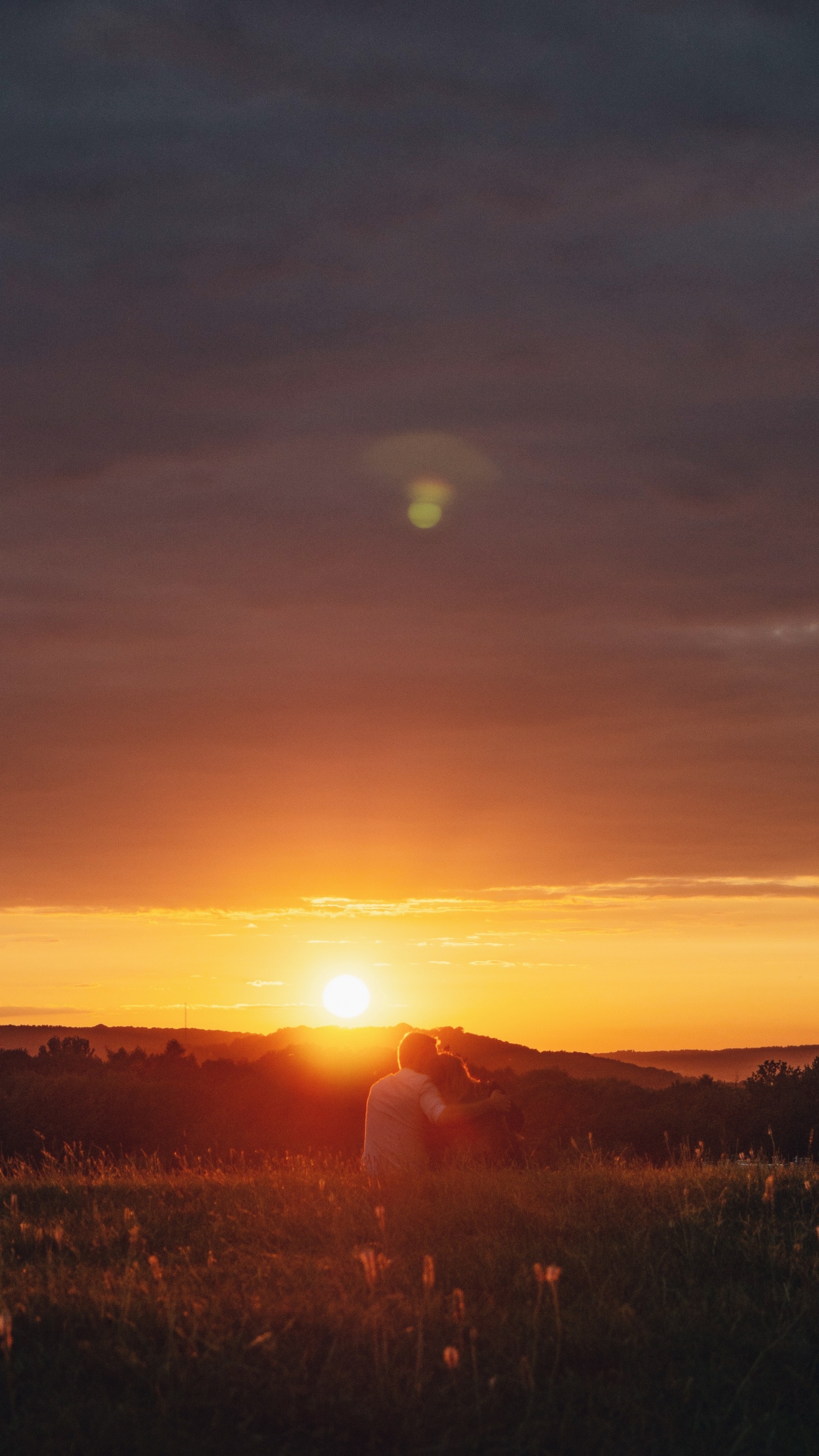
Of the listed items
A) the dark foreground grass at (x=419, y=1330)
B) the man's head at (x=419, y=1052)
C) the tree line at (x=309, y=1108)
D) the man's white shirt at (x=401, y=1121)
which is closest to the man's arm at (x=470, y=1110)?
the man's white shirt at (x=401, y=1121)

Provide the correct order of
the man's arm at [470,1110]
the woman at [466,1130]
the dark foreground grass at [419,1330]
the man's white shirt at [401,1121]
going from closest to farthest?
the dark foreground grass at [419,1330] < the man's arm at [470,1110] < the man's white shirt at [401,1121] < the woman at [466,1130]

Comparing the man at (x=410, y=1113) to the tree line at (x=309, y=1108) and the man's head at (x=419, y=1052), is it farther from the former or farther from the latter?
the tree line at (x=309, y=1108)

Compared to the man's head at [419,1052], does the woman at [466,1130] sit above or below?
below

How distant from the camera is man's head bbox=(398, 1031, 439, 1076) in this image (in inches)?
432

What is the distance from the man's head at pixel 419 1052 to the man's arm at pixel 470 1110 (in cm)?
49

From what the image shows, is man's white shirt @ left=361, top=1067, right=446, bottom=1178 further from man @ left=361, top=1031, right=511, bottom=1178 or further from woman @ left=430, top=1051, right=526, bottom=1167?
woman @ left=430, top=1051, right=526, bottom=1167

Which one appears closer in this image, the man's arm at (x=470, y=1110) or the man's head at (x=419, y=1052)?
the man's arm at (x=470, y=1110)

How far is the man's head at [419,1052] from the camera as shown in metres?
11.0

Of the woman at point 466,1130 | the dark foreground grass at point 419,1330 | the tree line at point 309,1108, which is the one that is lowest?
the tree line at point 309,1108

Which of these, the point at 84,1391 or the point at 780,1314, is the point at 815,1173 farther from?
the point at 84,1391

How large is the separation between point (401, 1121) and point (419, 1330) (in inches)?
225

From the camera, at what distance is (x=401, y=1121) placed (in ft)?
35.3

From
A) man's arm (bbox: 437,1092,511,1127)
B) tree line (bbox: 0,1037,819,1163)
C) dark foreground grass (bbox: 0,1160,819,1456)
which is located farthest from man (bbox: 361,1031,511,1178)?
tree line (bbox: 0,1037,819,1163)

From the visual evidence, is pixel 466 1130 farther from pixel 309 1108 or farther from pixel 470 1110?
pixel 309 1108
